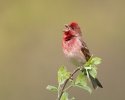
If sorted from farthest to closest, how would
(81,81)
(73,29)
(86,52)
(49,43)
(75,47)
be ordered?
(49,43) < (75,47) < (86,52) < (73,29) < (81,81)

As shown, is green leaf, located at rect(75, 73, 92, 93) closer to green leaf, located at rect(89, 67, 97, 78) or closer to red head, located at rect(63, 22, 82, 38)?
green leaf, located at rect(89, 67, 97, 78)

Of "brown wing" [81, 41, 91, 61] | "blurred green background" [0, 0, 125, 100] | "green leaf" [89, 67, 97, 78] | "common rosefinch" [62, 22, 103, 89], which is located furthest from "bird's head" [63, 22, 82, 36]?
"blurred green background" [0, 0, 125, 100]

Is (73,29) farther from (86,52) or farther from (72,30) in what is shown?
(86,52)

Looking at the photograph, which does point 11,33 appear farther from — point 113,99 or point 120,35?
point 113,99

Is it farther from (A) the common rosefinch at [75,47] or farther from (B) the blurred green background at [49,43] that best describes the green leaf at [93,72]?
(B) the blurred green background at [49,43]

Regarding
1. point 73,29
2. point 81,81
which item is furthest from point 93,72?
point 73,29

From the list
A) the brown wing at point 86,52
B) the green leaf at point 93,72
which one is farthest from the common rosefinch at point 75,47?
the green leaf at point 93,72

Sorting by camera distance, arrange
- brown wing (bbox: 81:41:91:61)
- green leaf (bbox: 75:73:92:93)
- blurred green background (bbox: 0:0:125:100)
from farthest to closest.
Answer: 1. blurred green background (bbox: 0:0:125:100)
2. brown wing (bbox: 81:41:91:61)
3. green leaf (bbox: 75:73:92:93)

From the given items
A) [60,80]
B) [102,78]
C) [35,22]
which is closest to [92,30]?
[35,22]

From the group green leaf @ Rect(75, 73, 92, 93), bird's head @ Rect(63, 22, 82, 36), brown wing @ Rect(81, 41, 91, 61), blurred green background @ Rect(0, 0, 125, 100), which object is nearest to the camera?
green leaf @ Rect(75, 73, 92, 93)
